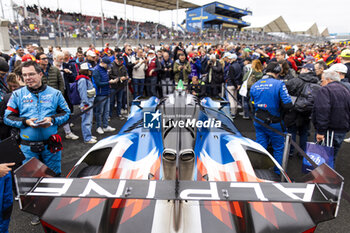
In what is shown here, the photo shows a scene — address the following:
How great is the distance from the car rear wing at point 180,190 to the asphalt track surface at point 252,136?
1709 mm

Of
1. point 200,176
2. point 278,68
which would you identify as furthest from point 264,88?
point 200,176

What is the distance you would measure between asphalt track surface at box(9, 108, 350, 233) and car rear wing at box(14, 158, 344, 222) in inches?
Answer: 67.3

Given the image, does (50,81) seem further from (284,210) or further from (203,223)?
(284,210)

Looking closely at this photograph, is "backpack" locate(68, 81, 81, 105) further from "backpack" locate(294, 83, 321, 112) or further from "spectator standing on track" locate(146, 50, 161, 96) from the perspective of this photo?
"backpack" locate(294, 83, 321, 112)

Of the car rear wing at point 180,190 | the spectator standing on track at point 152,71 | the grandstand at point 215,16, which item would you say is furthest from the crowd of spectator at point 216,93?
the grandstand at point 215,16

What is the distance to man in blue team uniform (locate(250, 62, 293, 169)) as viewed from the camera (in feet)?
11.5

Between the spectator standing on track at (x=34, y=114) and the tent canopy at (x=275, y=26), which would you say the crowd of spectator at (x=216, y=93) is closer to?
the spectator standing on track at (x=34, y=114)

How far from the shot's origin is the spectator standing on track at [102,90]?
18.0ft

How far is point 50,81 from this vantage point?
185 inches

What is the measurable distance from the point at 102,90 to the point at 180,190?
4796mm

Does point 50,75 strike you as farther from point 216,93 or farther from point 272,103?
point 216,93

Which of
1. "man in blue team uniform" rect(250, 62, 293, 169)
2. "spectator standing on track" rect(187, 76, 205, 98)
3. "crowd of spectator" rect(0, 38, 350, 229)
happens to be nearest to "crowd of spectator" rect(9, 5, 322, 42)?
"crowd of spectator" rect(0, 38, 350, 229)

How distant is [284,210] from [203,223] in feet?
2.25

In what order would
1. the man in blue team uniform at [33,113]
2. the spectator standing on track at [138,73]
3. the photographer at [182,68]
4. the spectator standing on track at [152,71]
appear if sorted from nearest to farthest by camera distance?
the man in blue team uniform at [33,113]
the spectator standing on track at [138,73]
the photographer at [182,68]
the spectator standing on track at [152,71]
